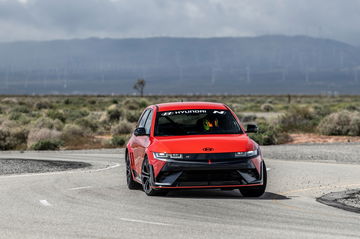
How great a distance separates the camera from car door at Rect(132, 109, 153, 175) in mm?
13500

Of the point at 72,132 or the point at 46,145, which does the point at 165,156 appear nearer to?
the point at 46,145

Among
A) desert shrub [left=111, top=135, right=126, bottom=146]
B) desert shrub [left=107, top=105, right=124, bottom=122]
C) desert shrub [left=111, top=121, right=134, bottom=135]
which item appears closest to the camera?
desert shrub [left=111, top=135, right=126, bottom=146]

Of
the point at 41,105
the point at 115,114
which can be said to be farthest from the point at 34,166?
the point at 41,105

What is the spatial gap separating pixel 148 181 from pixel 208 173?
1.32 metres

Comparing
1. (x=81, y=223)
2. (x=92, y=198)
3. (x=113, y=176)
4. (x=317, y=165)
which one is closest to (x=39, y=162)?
(x=113, y=176)

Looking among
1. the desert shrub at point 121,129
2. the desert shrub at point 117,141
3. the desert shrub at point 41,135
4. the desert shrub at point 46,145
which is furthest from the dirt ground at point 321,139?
the desert shrub at point 41,135

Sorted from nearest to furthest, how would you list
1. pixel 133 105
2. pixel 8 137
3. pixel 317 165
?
pixel 317 165 → pixel 8 137 → pixel 133 105

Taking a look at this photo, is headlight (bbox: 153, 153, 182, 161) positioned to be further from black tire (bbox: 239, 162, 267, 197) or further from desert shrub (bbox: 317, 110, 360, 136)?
desert shrub (bbox: 317, 110, 360, 136)

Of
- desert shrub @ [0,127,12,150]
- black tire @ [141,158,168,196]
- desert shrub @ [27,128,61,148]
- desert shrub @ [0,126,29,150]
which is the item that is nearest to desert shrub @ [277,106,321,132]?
desert shrub @ [27,128,61,148]

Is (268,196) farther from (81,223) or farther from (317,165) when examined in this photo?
(317,165)

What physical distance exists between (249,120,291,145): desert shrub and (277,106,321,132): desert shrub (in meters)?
3.82

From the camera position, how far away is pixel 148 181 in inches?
522

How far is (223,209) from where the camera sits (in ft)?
38.5

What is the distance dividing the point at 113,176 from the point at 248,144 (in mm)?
5833
